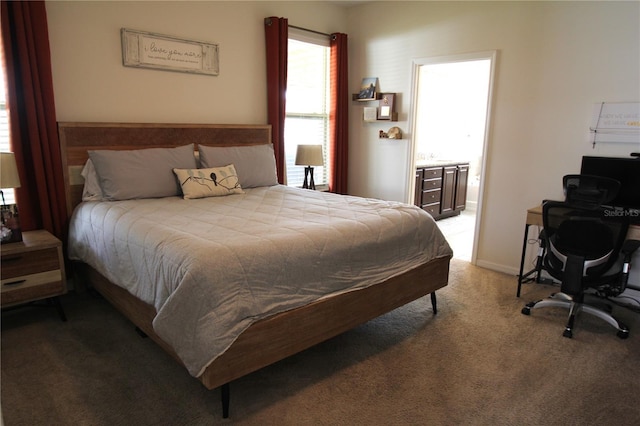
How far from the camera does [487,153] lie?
12.7 ft

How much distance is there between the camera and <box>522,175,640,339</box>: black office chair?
254 centimetres

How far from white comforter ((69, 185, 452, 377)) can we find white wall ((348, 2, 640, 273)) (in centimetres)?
142

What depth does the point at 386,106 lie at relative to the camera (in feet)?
15.2

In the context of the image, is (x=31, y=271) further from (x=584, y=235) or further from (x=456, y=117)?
(x=456, y=117)

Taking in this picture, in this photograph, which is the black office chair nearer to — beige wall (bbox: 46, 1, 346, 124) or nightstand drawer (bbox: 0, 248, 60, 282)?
beige wall (bbox: 46, 1, 346, 124)

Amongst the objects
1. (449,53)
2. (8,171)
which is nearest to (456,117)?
(449,53)

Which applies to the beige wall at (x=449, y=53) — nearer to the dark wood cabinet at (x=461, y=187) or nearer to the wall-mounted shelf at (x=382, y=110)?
the wall-mounted shelf at (x=382, y=110)

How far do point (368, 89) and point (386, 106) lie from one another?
32 cm

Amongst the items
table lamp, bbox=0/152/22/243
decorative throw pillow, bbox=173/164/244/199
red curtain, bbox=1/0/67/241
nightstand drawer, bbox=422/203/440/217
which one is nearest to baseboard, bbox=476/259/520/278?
nightstand drawer, bbox=422/203/440/217

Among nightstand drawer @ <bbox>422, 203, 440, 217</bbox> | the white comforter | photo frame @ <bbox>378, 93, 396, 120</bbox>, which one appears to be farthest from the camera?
nightstand drawer @ <bbox>422, 203, 440, 217</bbox>

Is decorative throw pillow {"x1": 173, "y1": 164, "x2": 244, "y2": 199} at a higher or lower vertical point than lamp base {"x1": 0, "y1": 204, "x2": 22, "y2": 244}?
higher

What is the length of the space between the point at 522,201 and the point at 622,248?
118 centimetres

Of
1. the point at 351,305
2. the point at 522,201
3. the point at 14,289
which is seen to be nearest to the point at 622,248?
the point at 522,201

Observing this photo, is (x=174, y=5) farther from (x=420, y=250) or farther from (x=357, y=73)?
(x=420, y=250)
